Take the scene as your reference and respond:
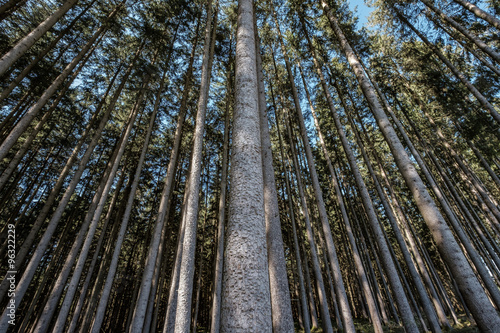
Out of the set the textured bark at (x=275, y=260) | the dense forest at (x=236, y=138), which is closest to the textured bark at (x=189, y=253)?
the dense forest at (x=236, y=138)

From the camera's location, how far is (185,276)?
3.58m

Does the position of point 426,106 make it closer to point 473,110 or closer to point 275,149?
point 473,110

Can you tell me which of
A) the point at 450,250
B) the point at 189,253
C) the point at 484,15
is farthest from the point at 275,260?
the point at 484,15

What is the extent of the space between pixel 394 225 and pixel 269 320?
718 centimetres

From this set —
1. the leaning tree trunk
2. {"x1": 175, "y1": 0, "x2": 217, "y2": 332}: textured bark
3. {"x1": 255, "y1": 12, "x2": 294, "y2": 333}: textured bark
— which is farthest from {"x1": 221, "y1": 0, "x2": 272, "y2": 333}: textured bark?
the leaning tree trunk

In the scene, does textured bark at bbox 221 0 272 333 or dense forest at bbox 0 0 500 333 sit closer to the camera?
textured bark at bbox 221 0 272 333

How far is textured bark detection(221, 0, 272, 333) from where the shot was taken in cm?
144

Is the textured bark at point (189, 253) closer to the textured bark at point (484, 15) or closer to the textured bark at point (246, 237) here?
the textured bark at point (246, 237)

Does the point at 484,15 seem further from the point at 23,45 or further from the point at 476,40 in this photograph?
the point at 23,45

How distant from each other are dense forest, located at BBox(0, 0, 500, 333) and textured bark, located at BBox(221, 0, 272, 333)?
0.01 m

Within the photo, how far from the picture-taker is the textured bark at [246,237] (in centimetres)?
144

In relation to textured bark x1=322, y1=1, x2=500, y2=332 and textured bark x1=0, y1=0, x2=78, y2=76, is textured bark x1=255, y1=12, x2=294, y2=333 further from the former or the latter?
textured bark x1=0, y1=0, x2=78, y2=76

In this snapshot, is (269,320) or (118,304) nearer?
(269,320)

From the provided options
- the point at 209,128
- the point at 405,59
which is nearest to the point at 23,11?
the point at 209,128
